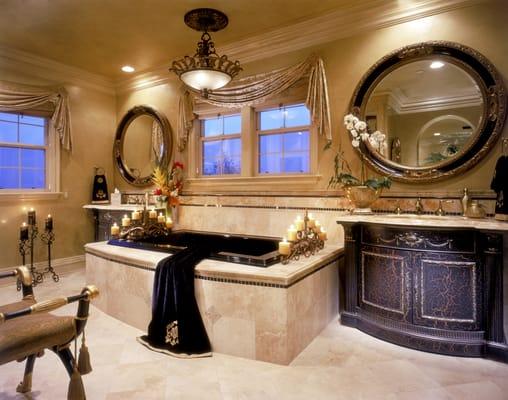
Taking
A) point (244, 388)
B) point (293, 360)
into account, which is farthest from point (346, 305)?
point (244, 388)

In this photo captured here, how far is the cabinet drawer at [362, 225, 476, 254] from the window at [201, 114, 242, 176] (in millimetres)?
2125

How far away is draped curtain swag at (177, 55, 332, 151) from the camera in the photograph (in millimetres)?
3381

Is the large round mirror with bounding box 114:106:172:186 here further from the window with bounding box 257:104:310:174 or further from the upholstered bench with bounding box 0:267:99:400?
the upholstered bench with bounding box 0:267:99:400

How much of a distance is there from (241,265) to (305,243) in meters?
0.63

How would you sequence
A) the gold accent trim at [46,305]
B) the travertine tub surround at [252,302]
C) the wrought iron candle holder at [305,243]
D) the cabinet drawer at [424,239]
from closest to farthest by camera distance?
the gold accent trim at [46,305], the travertine tub surround at [252,302], the cabinet drawer at [424,239], the wrought iron candle holder at [305,243]

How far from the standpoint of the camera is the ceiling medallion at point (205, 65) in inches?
118

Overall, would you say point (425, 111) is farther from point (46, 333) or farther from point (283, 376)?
point (46, 333)

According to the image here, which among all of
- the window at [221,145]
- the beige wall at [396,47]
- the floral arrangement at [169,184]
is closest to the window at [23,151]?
the floral arrangement at [169,184]

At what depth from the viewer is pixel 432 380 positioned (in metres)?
1.96

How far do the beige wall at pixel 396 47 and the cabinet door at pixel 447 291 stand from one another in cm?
81

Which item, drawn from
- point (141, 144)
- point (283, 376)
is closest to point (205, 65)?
point (141, 144)

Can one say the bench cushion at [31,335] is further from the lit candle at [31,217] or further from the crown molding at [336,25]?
the crown molding at [336,25]

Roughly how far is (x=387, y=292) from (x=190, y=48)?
11.4ft

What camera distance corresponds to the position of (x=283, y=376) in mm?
1997
